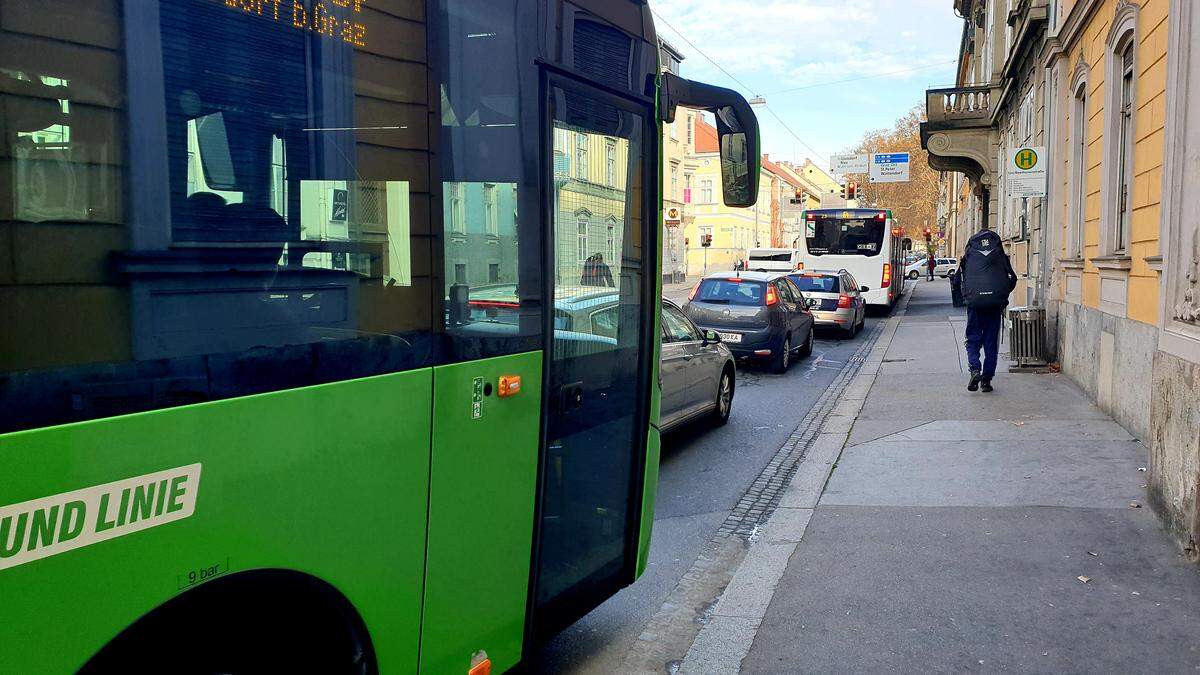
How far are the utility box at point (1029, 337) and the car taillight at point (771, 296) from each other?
3.33 meters

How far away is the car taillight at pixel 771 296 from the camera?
13.9m

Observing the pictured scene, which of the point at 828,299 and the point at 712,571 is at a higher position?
the point at 828,299

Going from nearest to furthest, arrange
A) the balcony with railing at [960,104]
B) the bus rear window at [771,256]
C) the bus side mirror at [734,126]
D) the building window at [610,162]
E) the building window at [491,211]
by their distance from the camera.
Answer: the building window at [491,211]
the building window at [610,162]
the bus side mirror at [734,126]
the balcony with railing at [960,104]
the bus rear window at [771,256]

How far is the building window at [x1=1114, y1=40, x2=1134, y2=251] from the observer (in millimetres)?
9242

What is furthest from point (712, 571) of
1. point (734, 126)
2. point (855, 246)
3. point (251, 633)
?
point (855, 246)

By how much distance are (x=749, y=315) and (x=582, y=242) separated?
10.5 meters

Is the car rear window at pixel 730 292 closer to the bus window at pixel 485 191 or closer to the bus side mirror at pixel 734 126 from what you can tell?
the bus side mirror at pixel 734 126

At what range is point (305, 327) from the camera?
227cm

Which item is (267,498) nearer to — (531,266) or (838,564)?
(531,266)

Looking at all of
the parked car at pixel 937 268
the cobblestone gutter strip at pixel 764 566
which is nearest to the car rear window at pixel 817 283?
the cobblestone gutter strip at pixel 764 566

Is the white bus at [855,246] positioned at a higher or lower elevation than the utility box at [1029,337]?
higher

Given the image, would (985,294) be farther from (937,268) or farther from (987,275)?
(937,268)

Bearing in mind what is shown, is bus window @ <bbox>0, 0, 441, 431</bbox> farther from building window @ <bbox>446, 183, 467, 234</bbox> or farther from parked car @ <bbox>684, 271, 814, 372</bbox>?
parked car @ <bbox>684, 271, 814, 372</bbox>

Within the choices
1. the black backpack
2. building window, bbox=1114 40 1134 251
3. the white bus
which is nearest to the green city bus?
building window, bbox=1114 40 1134 251
